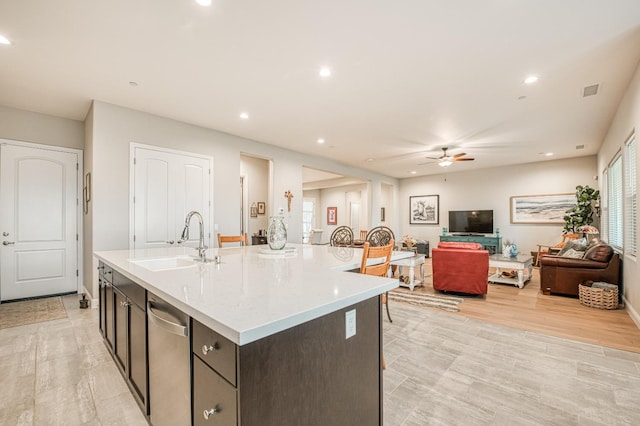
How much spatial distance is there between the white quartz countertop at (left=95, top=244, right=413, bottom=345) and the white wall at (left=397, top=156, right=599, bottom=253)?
807 centimetres

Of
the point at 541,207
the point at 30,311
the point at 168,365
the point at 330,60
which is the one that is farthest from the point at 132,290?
the point at 541,207


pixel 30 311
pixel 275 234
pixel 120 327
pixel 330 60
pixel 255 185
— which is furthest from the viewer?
pixel 255 185

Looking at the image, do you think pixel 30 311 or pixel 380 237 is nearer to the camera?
pixel 30 311

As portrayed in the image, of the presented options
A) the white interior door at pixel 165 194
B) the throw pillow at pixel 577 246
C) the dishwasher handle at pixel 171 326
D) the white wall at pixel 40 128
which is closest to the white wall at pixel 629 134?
the throw pillow at pixel 577 246

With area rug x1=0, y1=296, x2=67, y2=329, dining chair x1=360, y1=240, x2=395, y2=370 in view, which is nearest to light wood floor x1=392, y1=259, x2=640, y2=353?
dining chair x1=360, y1=240, x2=395, y2=370

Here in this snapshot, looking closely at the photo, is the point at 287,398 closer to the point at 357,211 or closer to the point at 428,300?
the point at 428,300

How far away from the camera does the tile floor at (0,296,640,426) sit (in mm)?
1804

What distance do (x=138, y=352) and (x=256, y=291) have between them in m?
1.03

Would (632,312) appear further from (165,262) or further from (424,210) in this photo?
(424,210)

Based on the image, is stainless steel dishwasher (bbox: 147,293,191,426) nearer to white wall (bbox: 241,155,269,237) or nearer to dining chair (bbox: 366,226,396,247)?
dining chair (bbox: 366,226,396,247)

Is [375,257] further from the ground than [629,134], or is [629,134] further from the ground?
[629,134]

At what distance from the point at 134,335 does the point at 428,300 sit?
3.70 metres

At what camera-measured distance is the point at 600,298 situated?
13.0 ft

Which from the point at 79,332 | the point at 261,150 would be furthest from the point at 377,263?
the point at 261,150
